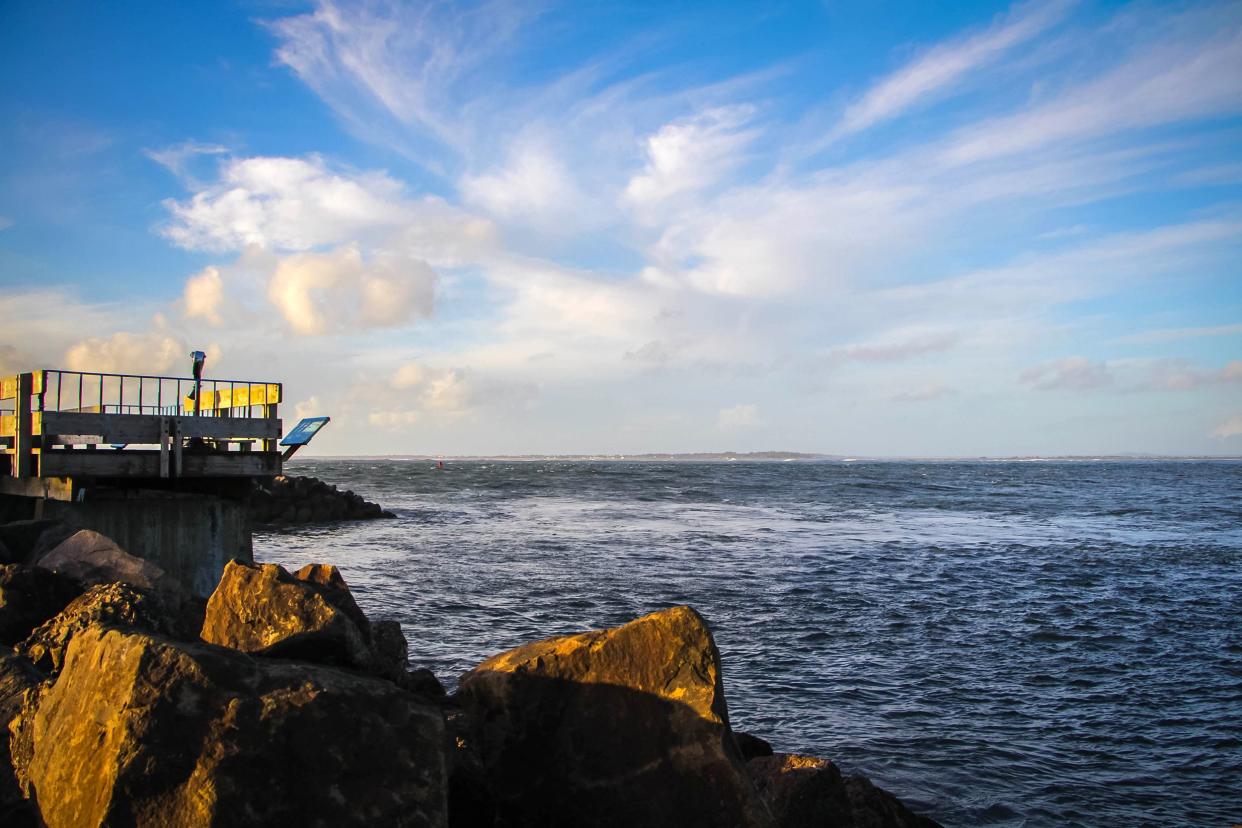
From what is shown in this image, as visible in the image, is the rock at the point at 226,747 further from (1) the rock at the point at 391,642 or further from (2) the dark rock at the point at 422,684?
(1) the rock at the point at 391,642

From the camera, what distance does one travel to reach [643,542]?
30.2m

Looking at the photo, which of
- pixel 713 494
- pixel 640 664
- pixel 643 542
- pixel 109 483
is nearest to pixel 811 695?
pixel 640 664

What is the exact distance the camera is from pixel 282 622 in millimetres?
5895

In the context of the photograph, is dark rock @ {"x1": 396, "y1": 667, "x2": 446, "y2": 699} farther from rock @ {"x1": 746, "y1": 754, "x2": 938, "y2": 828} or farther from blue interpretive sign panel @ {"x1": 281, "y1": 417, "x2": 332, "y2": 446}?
blue interpretive sign panel @ {"x1": 281, "y1": 417, "x2": 332, "y2": 446}

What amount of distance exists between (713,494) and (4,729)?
6219 centimetres

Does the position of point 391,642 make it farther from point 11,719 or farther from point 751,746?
point 751,746

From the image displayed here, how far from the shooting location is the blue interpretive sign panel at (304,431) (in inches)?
569

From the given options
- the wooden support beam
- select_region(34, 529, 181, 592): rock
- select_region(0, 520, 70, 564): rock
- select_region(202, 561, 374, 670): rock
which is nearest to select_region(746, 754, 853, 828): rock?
select_region(202, 561, 374, 670): rock

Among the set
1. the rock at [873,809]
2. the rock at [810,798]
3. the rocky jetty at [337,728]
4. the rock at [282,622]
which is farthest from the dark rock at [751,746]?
the rock at [282,622]

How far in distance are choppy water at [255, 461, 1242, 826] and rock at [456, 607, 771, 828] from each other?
4167 mm

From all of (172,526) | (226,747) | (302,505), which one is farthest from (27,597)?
(302,505)

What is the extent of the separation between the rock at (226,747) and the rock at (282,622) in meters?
1.26

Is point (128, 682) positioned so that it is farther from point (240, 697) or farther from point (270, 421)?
point (270, 421)

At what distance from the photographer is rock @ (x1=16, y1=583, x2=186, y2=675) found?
6457mm
